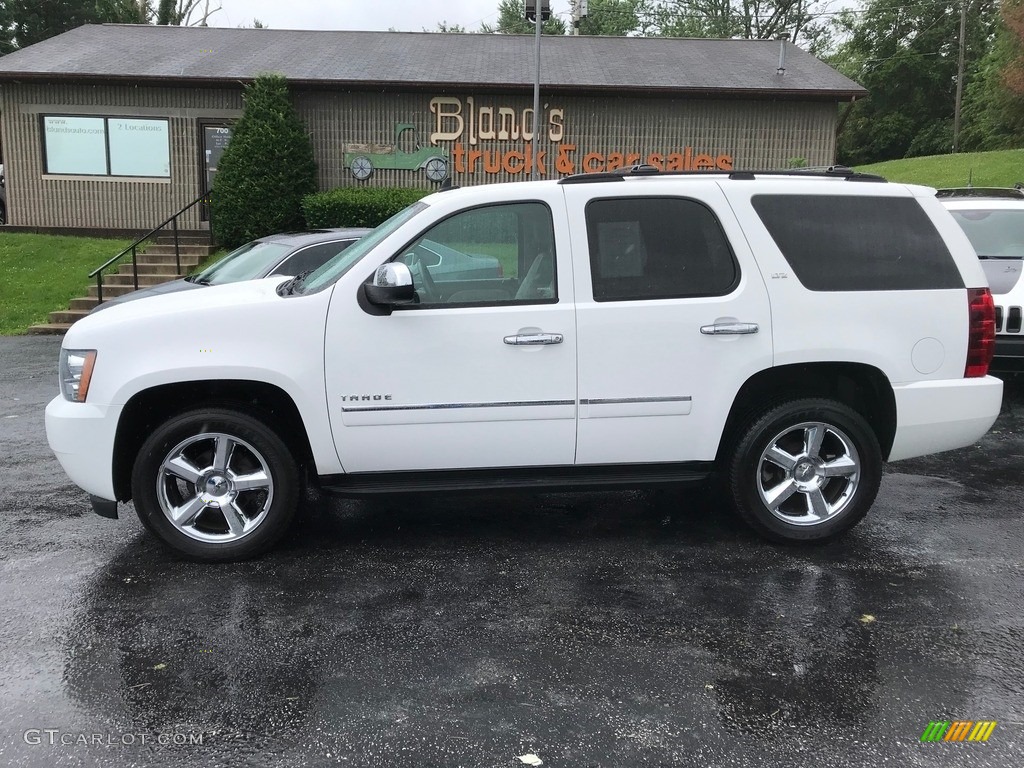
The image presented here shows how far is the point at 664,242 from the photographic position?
4.61 metres

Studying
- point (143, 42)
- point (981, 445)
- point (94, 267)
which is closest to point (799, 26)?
point (143, 42)

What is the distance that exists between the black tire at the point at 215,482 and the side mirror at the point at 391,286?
89 centimetres

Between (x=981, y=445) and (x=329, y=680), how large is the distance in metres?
5.89

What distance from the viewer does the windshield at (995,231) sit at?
8891mm

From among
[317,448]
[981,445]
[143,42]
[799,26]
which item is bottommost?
[981,445]

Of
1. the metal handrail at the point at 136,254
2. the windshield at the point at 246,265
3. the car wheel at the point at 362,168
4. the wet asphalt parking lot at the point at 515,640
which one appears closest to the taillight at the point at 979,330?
the wet asphalt parking lot at the point at 515,640

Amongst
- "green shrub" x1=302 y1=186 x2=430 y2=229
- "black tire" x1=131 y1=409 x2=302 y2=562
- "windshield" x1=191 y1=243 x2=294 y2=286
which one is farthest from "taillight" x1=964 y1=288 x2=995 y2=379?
"green shrub" x1=302 y1=186 x2=430 y2=229

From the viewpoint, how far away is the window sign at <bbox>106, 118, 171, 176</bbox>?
1989cm

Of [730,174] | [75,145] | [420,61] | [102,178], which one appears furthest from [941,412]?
[75,145]

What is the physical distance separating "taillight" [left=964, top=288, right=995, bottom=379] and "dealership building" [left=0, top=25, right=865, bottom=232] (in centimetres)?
1573

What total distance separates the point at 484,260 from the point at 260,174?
48.5 ft

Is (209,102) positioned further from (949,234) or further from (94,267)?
(949,234)

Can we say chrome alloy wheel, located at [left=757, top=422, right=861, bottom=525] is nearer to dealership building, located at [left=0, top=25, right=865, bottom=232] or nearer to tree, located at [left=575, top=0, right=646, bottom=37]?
dealership building, located at [left=0, top=25, right=865, bottom=232]

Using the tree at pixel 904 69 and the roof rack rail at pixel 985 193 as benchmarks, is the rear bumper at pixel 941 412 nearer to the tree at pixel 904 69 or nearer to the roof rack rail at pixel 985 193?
the roof rack rail at pixel 985 193
